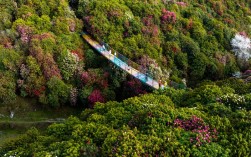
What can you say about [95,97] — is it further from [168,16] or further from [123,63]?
[168,16]

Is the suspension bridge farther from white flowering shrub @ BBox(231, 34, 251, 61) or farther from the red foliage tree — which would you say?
white flowering shrub @ BBox(231, 34, 251, 61)

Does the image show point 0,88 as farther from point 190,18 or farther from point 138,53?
point 190,18

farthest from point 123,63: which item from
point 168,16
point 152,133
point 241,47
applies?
point 241,47

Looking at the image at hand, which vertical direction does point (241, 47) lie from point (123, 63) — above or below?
above

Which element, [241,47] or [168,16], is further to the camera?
[241,47]

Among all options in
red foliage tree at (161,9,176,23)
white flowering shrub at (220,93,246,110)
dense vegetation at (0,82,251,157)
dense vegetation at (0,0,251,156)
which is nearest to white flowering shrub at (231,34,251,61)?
dense vegetation at (0,0,251,156)

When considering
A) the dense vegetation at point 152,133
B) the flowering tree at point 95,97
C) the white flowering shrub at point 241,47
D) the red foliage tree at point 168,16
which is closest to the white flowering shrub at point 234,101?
the dense vegetation at point 152,133
